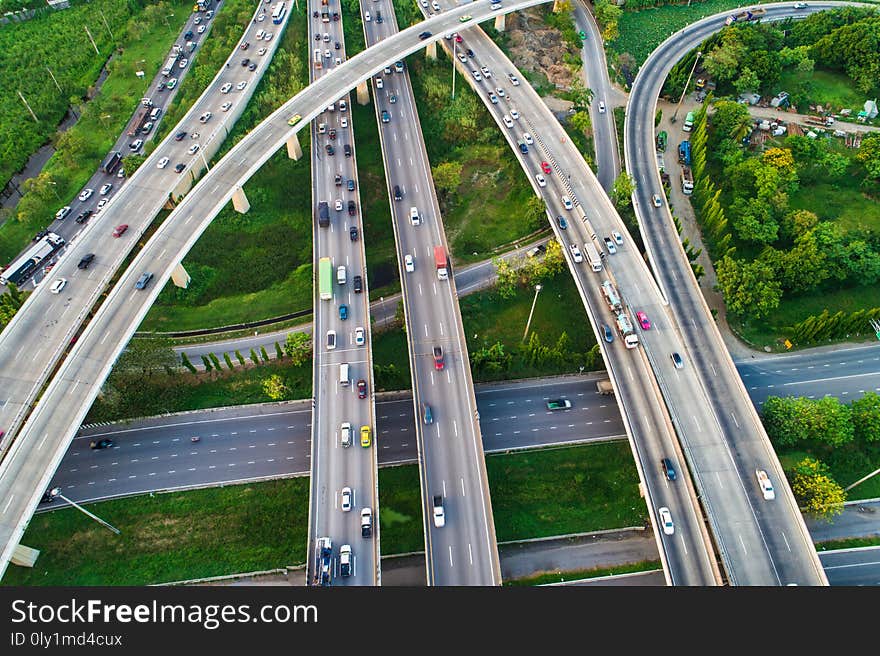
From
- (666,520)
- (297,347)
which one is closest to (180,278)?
(297,347)

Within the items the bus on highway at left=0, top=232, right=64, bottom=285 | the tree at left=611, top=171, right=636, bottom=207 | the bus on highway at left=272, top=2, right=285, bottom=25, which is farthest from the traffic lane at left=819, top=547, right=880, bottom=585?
the bus on highway at left=272, top=2, right=285, bottom=25

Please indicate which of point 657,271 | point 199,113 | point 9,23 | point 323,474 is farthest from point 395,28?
point 323,474

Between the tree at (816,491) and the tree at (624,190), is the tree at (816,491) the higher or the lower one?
the lower one

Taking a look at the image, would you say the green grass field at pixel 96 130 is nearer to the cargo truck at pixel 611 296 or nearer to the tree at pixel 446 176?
the tree at pixel 446 176

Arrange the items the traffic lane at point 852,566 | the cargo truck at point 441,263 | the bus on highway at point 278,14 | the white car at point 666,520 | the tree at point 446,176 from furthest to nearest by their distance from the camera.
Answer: the bus on highway at point 278,14, the tree at point 446,176, the cargo truck at point 441,263, the traffic lane at point 852,566, the white car at point 666,520

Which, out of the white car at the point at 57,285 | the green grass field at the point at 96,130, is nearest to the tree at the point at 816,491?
the white car at the point at 57,285

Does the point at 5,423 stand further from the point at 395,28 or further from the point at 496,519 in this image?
the point at 395,28

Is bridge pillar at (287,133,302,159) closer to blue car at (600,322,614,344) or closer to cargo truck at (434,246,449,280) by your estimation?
cargo truck at (434,246,449,280)
